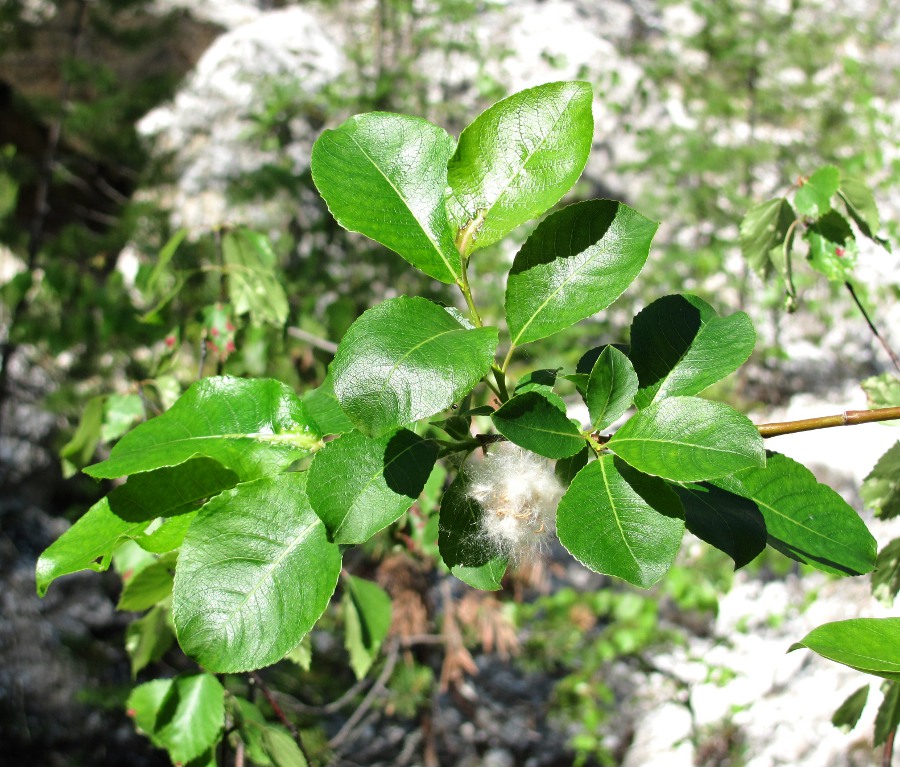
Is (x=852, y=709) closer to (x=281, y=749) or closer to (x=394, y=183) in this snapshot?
(x=281, y=749)

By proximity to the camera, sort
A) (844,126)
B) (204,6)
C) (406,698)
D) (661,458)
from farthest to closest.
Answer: (204,6) → (844,126) → (406,698) → (661,458)

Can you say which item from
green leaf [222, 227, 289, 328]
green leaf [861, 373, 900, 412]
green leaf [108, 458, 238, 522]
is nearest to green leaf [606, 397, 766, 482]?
green leaf [108, 458, 238, 522]

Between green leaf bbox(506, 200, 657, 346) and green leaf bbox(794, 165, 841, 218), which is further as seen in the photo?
green leaf bbox(794, 165, 841, 218)

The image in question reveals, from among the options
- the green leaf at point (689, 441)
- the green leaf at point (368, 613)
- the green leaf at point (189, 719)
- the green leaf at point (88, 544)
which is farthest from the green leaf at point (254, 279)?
the green leaf at point (689, 441)

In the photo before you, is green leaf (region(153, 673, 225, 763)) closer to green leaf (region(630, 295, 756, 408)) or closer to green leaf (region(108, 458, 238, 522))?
green leaf (region(108, 458, 238, 522))

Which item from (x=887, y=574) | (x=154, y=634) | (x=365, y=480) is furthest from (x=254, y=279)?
(x=887, y=574)

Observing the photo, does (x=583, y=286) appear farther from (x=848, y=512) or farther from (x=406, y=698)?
(x=406, y=698)

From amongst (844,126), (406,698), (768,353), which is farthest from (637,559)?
(844,126)
